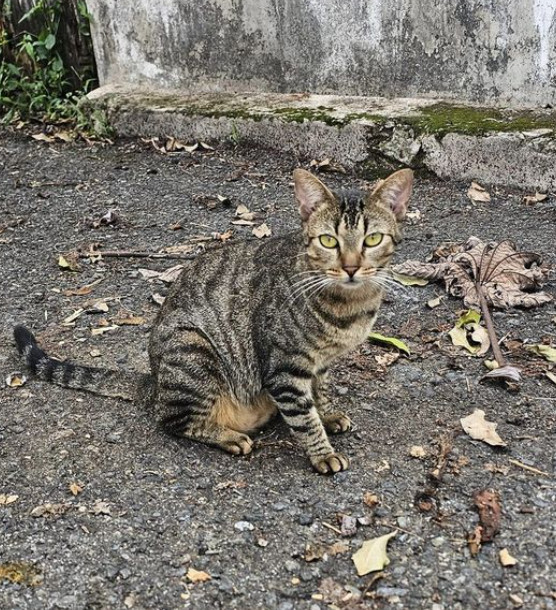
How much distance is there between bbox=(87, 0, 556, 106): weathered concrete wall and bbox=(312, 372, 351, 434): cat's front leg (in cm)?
357

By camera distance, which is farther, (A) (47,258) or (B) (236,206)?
(B) (236,206)

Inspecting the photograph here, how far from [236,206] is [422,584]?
426 centimetres

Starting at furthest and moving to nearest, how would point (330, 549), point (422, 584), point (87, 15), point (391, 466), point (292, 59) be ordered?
point (87, 15) < point (292, 59) < point (391, 466) < point (330, 549) < point (422, 584)

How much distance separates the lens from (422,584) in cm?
306

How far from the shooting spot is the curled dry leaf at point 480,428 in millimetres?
3855

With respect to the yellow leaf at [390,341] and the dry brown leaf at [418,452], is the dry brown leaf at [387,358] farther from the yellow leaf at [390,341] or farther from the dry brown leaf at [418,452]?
the dry brown leaf at [418,452]

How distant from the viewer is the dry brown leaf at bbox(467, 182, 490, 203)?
21.3 feet

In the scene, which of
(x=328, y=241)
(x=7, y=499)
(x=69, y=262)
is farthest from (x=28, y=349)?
(x=328, y=241)

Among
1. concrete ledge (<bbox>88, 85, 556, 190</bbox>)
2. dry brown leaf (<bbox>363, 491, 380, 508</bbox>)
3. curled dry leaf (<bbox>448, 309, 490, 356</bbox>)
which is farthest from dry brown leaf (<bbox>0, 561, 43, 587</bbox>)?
concrete ledge (<bbox>88, 85, 556, 190</bbox>)

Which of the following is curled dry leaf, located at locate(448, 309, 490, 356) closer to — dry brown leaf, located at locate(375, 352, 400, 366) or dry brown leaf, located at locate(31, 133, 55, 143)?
dry brown leaf, located at locate(375, 352, 400, 366)

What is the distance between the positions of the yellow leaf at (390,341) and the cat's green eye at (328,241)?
125 cm

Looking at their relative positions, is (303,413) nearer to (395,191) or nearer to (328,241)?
(328,241)

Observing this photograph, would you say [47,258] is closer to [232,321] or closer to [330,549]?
[232,321]

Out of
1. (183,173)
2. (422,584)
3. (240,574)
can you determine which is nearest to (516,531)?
(422,584)
